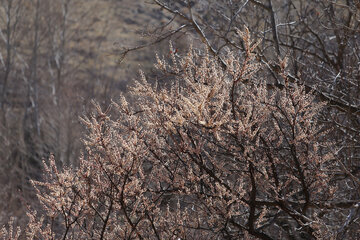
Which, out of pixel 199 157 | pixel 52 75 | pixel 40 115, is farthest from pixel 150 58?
pixel 199 157

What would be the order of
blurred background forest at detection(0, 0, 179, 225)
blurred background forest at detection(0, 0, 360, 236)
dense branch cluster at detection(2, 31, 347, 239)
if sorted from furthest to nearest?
blurred background forest at detection(0, 0, 179, 225) < blurred background forest at detection(0, 0, 360, 236) < dense branch cluster at detection(2, 31, 347, 239)

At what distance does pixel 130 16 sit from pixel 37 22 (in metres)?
14.7

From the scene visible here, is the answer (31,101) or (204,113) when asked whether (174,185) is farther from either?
(31,101)

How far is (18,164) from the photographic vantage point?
16875 mm

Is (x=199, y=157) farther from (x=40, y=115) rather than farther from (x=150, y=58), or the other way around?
(x=150, y=58)

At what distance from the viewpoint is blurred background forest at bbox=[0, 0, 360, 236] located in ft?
20.3

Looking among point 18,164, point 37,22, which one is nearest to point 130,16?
point 37,22

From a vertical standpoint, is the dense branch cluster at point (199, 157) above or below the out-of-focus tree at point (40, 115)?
below

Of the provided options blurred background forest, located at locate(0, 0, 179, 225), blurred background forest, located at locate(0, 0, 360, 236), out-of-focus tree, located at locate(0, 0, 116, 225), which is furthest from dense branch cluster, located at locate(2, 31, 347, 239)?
out-of-focus tree, located at locate(0, 0, 116, 225)

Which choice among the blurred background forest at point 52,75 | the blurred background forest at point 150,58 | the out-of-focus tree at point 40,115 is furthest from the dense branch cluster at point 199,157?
the out-of-focus tree at point 40,115

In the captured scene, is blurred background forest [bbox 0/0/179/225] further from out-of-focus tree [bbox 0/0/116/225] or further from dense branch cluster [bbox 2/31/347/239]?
dense branch cluster [bbox 2/31/347/239]

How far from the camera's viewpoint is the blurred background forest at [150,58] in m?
6.19

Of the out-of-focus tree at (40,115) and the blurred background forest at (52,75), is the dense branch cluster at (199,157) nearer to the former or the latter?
the blurred background forest at (52,75)

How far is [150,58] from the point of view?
2592 cm
